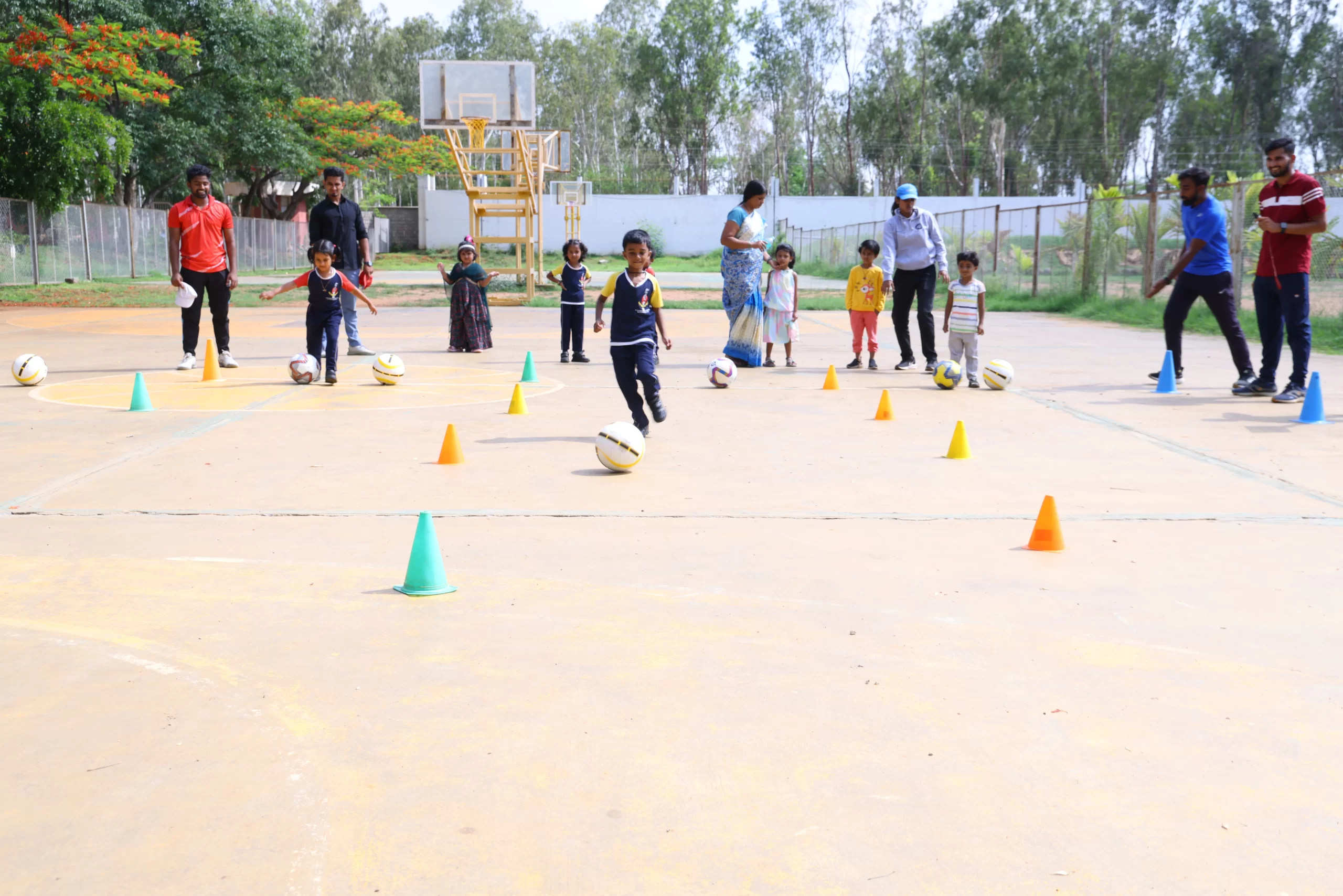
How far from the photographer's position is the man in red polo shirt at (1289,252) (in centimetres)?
1006

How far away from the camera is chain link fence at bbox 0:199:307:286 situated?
31234mm

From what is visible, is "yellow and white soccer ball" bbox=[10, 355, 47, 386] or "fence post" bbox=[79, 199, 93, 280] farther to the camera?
"fence post" bbox=[79, 199, 93, 280]

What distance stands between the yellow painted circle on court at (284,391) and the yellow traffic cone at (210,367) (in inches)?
3.1

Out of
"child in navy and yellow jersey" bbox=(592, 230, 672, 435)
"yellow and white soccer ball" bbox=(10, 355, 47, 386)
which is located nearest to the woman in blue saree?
"child in navy and yellow jersey" bbox=(592, 230, 672, 435)

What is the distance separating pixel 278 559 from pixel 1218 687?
3.80m

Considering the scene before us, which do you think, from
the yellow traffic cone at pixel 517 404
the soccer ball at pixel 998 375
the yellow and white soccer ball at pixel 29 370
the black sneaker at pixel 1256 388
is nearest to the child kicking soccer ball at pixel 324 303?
the yellow and white soccer ball at pixel 29 370

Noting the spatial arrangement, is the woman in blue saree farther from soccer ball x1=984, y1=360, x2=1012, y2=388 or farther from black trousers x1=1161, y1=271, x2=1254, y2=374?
black trousers x1=1161, y1=271, x2=1254, y2=374

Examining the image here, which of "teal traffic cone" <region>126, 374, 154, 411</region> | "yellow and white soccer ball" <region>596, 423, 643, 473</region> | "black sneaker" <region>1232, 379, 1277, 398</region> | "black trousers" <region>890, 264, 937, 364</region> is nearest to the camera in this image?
"yellow and white soccer ball" <region>596, 423, 643, 473</region>

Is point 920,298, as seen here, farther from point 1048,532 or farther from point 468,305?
point 1048,532

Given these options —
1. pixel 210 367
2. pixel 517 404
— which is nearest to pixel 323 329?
pixel 210 367

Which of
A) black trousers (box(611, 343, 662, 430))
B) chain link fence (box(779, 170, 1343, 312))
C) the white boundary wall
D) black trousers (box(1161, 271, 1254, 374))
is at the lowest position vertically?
black trousers (box(611, 343, 662, 430))

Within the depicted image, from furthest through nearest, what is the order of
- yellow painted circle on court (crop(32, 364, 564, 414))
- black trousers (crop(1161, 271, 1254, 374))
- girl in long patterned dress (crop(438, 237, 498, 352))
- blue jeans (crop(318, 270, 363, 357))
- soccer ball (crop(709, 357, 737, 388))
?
girl in long patterned dress (crop(438, 237, 498, 352))
blue jeans (crop(318, 270, 363, 357))
soccer ball (crop(709, 357, 737, 388))
black trousers (crop(1161, 271, 1254, 374))
yellow painted circle on court (crop(32, 364, 564, 414))

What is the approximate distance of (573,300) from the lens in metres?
14.0

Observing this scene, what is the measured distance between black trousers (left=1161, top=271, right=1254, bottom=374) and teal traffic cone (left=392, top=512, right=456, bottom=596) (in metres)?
8.47
